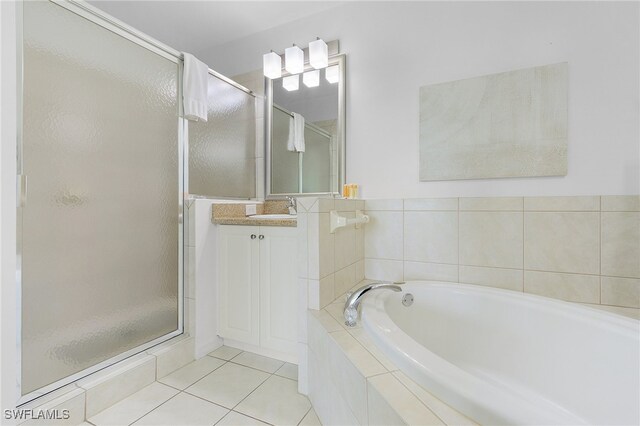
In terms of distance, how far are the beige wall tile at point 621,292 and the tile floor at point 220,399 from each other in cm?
151

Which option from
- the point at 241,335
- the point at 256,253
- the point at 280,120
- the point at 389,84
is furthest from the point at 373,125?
the point at 241,335

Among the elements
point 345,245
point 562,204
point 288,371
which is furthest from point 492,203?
point 288,371

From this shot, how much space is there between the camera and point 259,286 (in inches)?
66.7

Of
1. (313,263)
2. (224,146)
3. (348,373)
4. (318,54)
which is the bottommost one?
(348,373)

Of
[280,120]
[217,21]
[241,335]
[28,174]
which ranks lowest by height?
[241,335]

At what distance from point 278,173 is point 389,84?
1.03 metres

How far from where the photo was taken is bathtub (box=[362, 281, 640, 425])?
27.2 inches

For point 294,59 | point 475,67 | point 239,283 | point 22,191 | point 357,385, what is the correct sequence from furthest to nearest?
1. point 294,59
2. point 239,283
3. point 475,67
4. point 22,191
5. point 357,385

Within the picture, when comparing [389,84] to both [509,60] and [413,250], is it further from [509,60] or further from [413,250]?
[413,250]

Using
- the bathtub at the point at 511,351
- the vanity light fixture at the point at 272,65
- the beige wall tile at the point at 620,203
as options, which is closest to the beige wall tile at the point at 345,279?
the bathtub at the point at 511,351

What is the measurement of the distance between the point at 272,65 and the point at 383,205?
138cm

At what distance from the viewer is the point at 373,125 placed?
74.8 inches

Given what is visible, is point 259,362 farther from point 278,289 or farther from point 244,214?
point 244,214

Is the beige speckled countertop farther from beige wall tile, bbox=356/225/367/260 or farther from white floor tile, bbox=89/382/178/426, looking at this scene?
white floor tile, bbox=89/382/178/426
